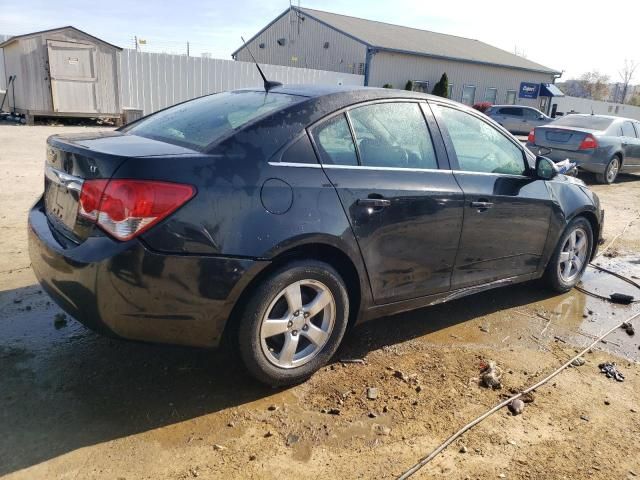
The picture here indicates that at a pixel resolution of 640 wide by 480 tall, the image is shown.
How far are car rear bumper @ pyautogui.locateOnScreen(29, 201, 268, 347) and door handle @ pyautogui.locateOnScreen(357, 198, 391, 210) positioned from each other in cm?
74

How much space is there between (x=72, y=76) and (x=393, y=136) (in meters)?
15.7

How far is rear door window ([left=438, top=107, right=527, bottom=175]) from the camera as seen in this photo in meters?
3.71

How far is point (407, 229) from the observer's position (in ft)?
10.8

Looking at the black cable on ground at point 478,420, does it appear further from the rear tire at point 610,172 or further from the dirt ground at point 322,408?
the rear tire at point 610,172

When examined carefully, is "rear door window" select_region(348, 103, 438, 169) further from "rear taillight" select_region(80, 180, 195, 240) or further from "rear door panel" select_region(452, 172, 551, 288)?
"rear taillight" select_region(80, 180, 195, 240)

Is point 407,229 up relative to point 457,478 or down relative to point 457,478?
up

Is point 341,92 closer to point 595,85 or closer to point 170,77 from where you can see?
point 170,77

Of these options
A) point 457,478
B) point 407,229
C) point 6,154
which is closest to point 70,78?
point 6,154

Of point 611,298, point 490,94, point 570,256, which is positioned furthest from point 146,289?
point 490,94

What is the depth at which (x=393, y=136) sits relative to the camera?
337cm

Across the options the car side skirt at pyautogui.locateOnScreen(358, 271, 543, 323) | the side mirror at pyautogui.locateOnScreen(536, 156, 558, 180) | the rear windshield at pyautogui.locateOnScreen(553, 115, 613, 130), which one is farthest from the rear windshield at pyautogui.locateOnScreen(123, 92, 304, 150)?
the rear windshield at pyautogui.locateOnScreen(553, 115, 613, 130)

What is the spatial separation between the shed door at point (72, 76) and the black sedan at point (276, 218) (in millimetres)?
14335

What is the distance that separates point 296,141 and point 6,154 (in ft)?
30.8

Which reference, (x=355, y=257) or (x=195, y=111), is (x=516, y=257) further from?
(x=195, y=111)
